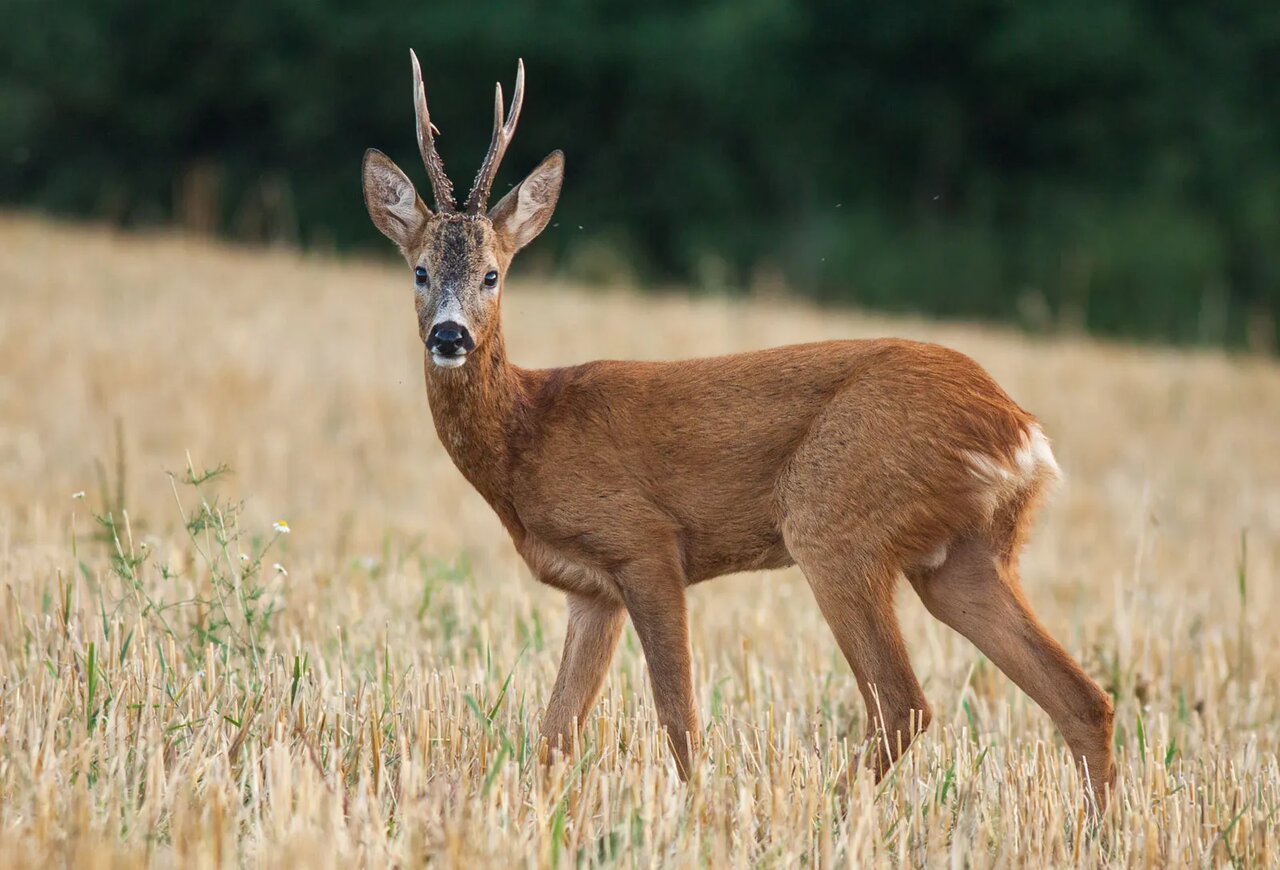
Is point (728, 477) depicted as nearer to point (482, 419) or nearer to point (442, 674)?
point (482, 419)

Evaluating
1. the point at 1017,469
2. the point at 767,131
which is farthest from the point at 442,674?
the point at 767,131

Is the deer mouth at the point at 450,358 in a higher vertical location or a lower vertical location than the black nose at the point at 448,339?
lower

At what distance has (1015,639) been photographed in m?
4.80

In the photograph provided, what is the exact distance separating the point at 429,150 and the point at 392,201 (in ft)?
1.14

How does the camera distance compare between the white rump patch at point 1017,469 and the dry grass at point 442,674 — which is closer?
the dry grass at point 442,674

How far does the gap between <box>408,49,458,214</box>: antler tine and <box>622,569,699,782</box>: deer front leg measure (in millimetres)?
1246

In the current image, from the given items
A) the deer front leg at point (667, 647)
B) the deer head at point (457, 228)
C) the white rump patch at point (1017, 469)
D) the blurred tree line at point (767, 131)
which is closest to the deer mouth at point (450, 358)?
the deer head at point (457, 228)

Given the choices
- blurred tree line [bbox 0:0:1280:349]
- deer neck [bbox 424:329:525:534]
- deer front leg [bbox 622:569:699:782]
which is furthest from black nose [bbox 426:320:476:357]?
blurred tree line [bbox 0:0:1280:349]

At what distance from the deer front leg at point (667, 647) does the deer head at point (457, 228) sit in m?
0.85

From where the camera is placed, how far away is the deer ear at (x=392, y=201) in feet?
16.5

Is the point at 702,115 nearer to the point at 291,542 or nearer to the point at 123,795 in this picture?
the point at 291,542

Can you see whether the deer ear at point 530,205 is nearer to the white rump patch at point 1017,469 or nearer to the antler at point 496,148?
the antler at point 496,148

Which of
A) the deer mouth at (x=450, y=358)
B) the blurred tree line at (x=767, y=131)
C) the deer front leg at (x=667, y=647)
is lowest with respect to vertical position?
the deer front leg at (x=667, y=647)

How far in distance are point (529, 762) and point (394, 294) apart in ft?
44.2
